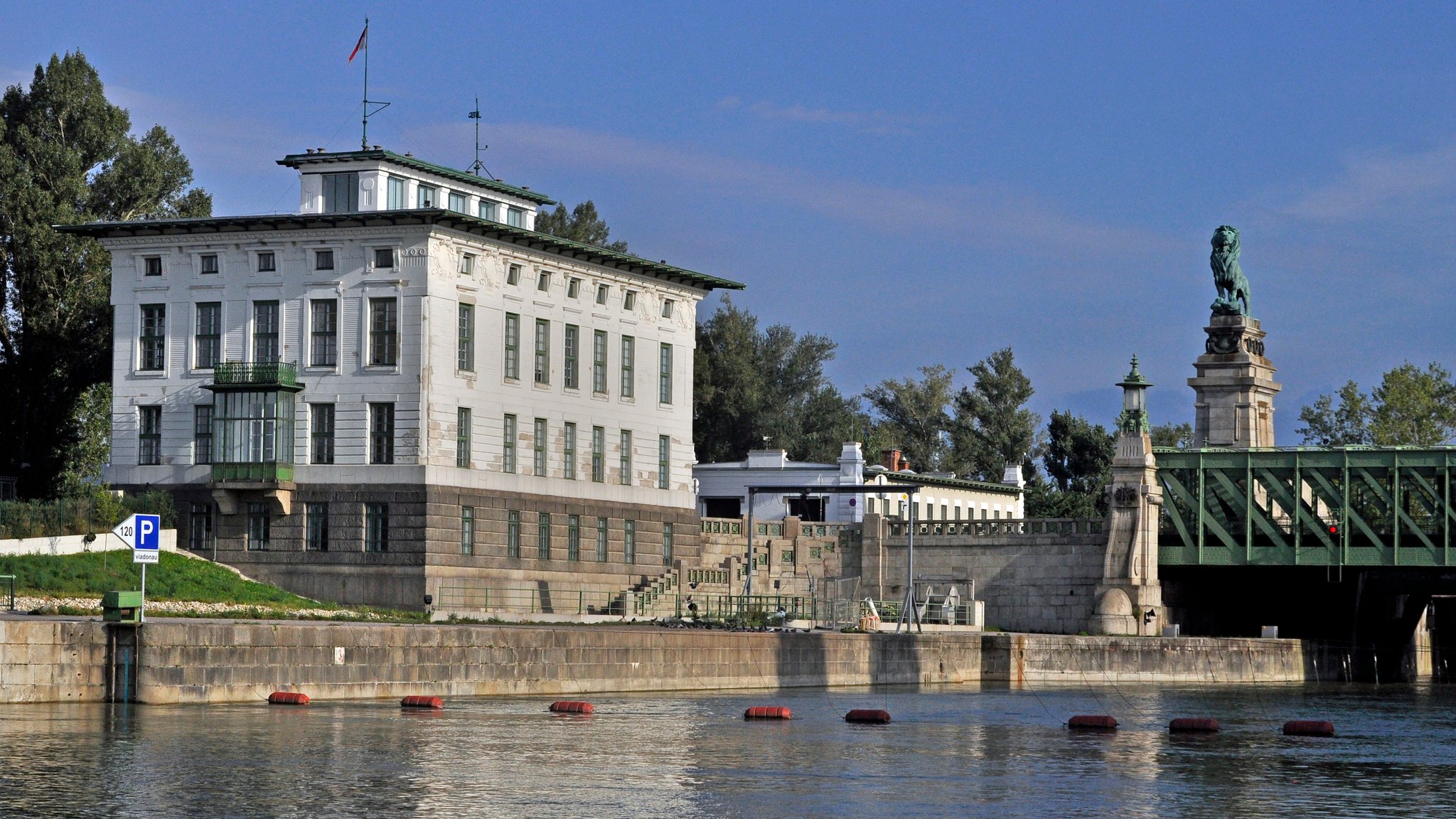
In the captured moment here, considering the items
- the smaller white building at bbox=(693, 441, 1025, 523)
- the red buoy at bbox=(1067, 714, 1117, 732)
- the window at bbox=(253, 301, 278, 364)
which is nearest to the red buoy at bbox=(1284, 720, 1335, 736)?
the red buoy at bbox=(1067, 714, 1117, 732)

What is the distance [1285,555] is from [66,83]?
56345mm

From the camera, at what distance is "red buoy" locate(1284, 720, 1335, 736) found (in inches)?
1960

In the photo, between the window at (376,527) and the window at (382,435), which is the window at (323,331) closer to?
the window at (382,435)

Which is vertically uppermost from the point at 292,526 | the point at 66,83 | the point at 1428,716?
the point at 66,83

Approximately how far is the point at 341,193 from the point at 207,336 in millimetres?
7084

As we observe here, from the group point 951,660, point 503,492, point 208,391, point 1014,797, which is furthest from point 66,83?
point 1014,797

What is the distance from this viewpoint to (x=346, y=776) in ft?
105

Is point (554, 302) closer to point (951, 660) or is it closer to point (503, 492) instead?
point (503, 492)

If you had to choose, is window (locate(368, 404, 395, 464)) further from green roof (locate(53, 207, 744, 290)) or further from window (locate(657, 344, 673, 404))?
window (locate(657, 344, 673, 404))

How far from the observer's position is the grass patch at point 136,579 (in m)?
61.1

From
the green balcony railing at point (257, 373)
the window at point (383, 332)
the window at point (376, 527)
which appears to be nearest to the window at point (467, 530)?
the window at point (376, 527)

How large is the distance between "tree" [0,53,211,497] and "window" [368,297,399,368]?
68.2 feet

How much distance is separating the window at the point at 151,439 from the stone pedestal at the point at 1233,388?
51.2 m

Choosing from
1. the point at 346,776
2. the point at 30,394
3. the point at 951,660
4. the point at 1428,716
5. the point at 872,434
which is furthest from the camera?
the point at 872,434
